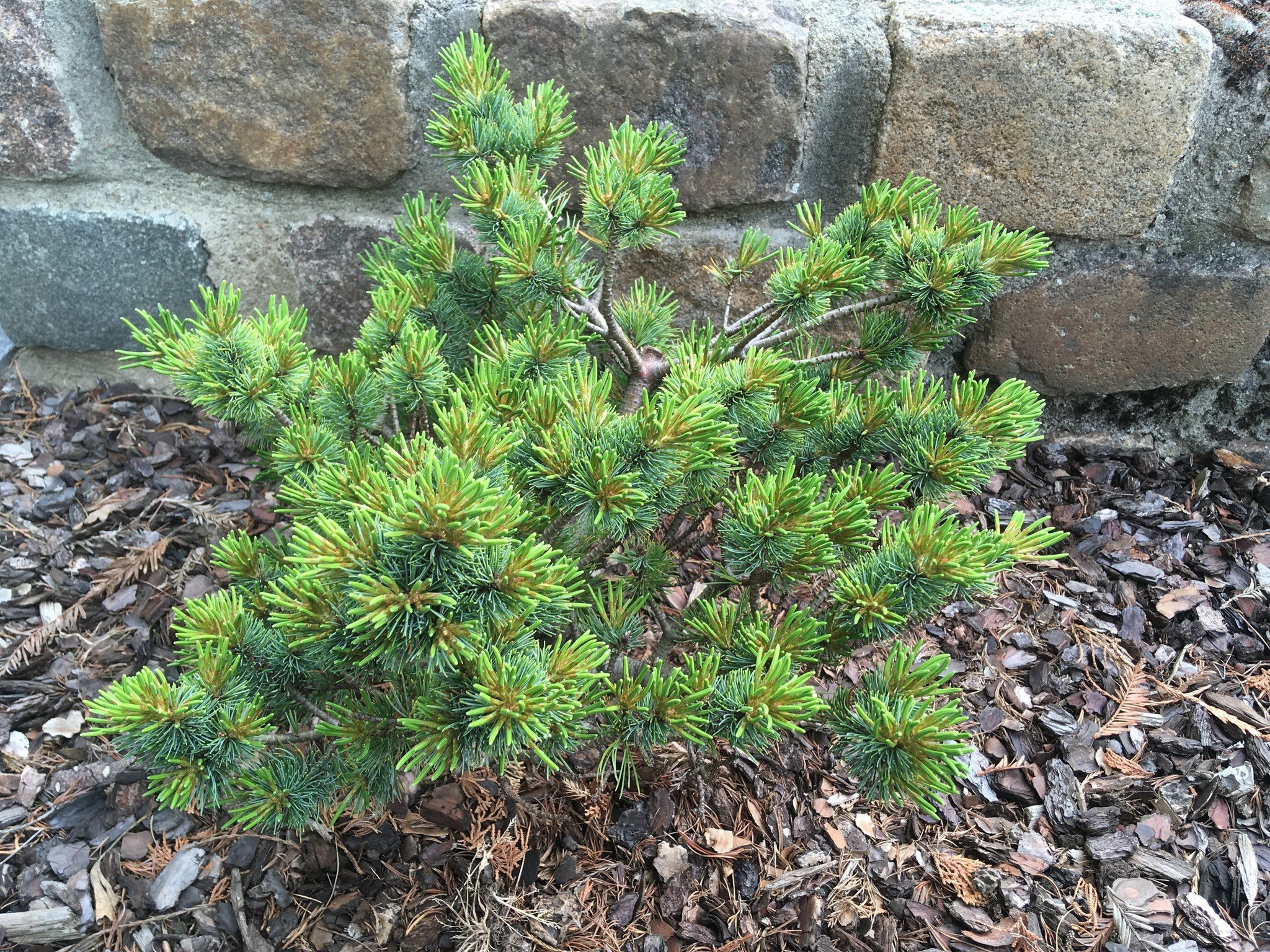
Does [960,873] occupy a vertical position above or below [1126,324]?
below

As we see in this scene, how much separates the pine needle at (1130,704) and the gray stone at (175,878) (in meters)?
1.38

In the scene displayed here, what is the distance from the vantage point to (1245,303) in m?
1.74

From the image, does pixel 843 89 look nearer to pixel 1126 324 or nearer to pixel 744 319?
pixel 744 319

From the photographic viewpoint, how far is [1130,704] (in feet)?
4.99

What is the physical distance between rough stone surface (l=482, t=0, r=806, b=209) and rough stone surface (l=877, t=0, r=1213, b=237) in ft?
0.65

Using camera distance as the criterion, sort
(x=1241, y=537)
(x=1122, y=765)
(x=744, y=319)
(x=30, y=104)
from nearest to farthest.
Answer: (x=744, y=319) < (x=1122, y=765) < (x=30, y=104) < (x=1241, y=537)

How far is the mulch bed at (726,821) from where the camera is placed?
1223 mm

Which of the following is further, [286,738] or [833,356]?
[833,356]

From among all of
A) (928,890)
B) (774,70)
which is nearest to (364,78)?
(774,70)

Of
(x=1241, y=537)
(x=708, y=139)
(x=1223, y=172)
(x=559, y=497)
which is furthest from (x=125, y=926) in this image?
(x=1223, y=172)

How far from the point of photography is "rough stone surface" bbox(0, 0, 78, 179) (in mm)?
1608

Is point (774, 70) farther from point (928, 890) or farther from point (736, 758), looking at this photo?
point (928, 890)

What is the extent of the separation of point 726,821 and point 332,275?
4.01 feet

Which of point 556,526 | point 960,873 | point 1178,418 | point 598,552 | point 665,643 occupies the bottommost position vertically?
point 960,873
